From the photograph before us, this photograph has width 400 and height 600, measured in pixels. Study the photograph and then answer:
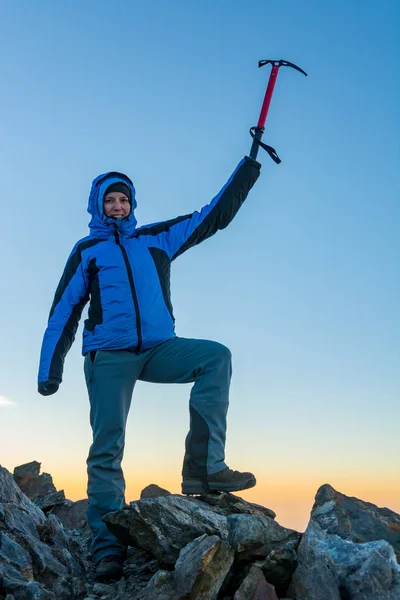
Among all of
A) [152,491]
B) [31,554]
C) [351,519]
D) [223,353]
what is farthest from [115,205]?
[152,491]

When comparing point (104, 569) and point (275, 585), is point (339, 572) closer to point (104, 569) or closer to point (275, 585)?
point (275, 585)

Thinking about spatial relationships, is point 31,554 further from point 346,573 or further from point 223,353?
point 346,573

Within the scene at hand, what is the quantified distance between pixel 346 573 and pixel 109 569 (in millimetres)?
2990

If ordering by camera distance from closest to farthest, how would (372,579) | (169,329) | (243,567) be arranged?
(372,579), (243,567), (169,329)

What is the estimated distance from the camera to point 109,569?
8.50 meters

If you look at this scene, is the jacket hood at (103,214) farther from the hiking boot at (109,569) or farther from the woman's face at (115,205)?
the hiking boot at (109,569)

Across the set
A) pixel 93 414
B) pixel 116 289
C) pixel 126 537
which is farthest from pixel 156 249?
pixel 126 537

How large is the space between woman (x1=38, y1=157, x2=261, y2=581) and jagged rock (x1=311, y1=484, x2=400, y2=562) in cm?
123

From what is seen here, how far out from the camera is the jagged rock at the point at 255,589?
6.70 m

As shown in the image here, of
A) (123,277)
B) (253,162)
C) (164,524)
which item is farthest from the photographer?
(253,162)

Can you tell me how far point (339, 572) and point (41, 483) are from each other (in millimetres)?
13332

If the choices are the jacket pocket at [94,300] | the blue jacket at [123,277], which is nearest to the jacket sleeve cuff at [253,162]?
the blue jacket at [123,277]

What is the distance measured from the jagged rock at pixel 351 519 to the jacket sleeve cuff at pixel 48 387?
4.11 meters

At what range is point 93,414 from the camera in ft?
31.0
